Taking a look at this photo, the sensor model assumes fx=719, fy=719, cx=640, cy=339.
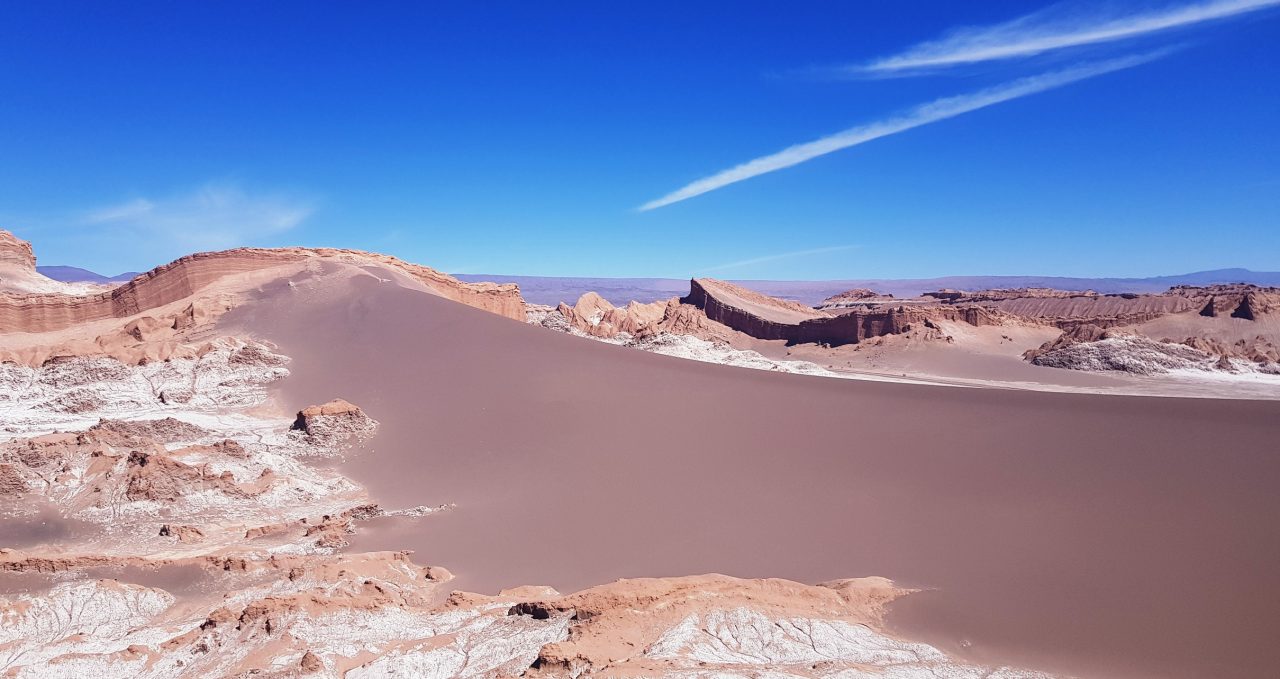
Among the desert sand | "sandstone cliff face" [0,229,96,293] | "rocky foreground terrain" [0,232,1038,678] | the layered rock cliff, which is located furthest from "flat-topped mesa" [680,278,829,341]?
"sandstone cliff face" [0,229,96,293]

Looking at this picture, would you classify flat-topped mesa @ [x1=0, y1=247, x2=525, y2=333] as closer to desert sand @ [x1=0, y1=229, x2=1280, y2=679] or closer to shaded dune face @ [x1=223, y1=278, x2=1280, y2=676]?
desert sand @ [x1=0, y1=229, x2=1280, y2=679]

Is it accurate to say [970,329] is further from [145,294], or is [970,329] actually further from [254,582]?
[145,294]

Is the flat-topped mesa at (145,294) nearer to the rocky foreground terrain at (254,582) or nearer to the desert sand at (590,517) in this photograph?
the desert sand at (590,517)

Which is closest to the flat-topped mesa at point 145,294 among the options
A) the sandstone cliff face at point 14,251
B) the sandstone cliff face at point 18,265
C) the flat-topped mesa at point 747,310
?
the sandstone cliff face at point 18,265

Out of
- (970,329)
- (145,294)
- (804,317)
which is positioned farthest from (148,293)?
(970,329)

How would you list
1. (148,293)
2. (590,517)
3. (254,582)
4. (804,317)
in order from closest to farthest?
(254,582) < (590,517) < (148,293) < (804,317)
